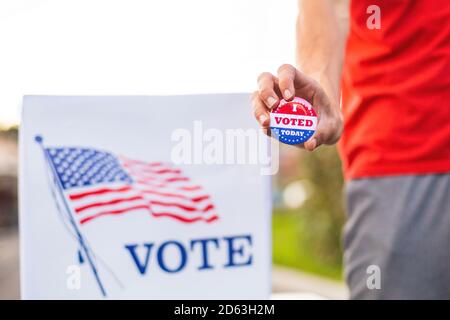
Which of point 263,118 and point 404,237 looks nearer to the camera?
point 263,118

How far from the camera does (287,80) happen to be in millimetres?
1159

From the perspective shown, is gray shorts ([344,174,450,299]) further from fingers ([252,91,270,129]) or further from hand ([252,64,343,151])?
fingers ([252,91,270,129])

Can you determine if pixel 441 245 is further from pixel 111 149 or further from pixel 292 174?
pixel 292 174

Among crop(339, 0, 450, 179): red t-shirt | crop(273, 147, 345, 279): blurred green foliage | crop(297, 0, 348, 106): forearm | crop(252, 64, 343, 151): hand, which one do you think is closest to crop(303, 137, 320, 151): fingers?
crop(252, 64, 343, 151): hand

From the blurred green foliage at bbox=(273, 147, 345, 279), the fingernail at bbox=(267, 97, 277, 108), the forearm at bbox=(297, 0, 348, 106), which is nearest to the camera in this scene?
the fingernail at bbox=(267, 97, 277, 108)

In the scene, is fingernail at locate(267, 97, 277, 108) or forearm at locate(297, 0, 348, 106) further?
forearm at locate(297, 0, 348, 106)

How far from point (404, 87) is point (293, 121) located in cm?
44

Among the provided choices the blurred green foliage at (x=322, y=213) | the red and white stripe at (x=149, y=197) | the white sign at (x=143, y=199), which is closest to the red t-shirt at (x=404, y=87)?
the white sign at (x=143, y=199)

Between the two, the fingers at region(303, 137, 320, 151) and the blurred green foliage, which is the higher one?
the fingers at region(303, 137, 320, 151)

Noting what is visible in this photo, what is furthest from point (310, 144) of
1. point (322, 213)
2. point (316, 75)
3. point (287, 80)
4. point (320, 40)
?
point (322, 213)

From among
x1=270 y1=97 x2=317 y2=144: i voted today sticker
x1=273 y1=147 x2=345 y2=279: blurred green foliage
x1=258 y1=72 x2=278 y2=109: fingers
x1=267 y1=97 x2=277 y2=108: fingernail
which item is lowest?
x1=273 y1=147 x2=345 y2=279: blurred green foliage

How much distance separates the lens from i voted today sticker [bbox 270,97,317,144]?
1.17 meters

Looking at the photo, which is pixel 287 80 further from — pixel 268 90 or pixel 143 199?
pixel 143 199
